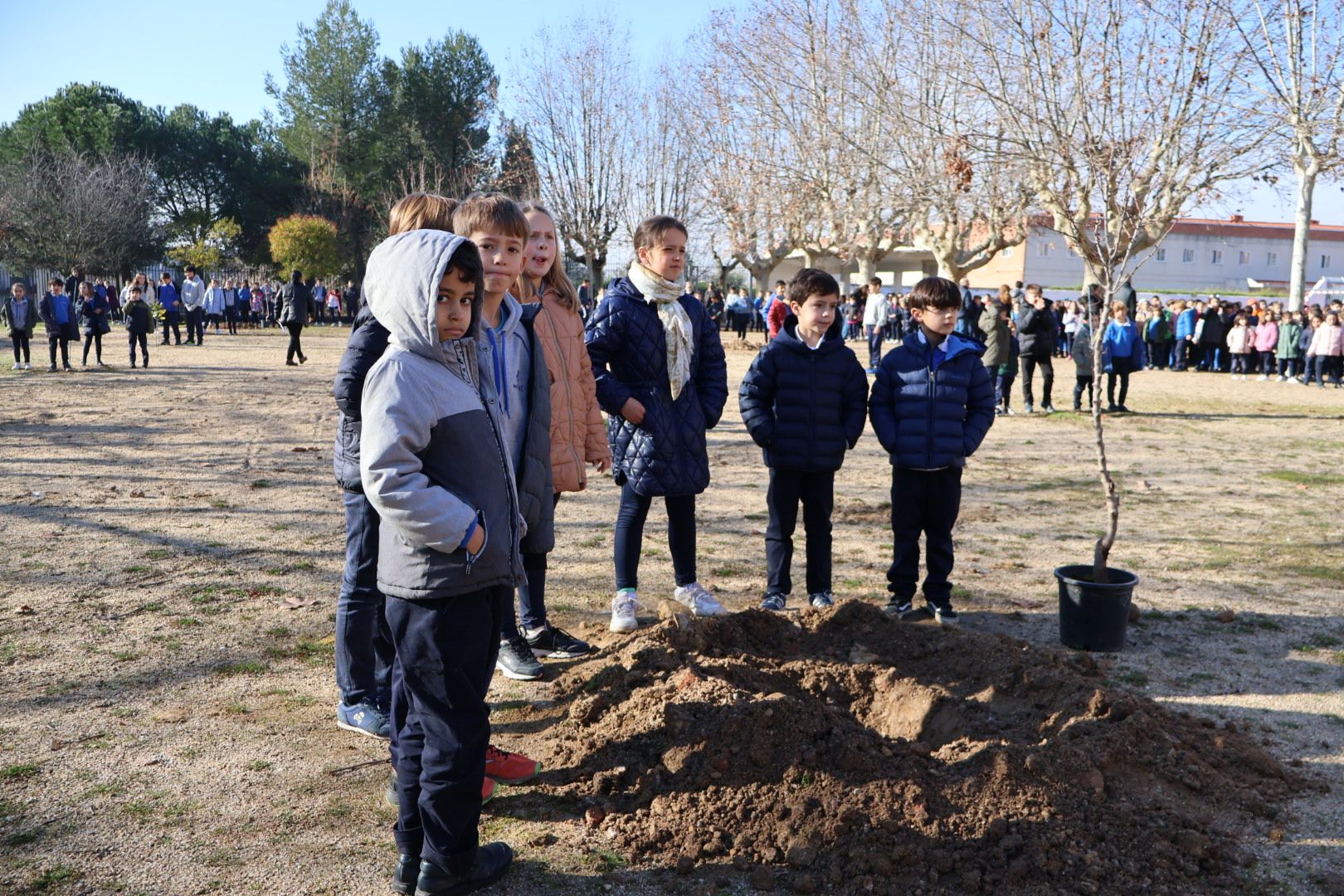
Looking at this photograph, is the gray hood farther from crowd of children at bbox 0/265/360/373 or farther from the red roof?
the red roof

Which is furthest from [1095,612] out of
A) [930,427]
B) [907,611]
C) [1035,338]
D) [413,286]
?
[1035,338]

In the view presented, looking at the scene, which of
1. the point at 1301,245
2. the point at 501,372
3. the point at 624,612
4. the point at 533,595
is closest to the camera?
the point at 501,372

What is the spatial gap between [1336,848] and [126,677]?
464cm

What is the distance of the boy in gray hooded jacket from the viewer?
2.72m

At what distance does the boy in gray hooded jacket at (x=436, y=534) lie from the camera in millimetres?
2719

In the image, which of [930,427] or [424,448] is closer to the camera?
[424,448]

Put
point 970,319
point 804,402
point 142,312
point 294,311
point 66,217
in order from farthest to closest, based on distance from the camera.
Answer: point 66,217
point 294,311
point 142,312
point 970,319
point 804,402

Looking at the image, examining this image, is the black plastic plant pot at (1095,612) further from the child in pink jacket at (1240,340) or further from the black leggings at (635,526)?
the child in pink jacket at (1240,340)

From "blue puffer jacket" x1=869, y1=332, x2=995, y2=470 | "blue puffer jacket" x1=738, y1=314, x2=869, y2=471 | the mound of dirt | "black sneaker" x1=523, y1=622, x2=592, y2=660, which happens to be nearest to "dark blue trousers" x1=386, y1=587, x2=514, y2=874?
the mound of dirt

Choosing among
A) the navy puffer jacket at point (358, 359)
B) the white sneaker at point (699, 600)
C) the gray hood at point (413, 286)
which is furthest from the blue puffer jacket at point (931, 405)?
the gray hood at point (413, 286)

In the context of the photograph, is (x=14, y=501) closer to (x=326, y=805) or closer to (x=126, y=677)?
(x=126, y=677)

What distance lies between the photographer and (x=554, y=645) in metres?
4.94

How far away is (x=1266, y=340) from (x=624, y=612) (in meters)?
24.4

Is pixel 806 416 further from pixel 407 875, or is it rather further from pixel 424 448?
pixel 407 875
